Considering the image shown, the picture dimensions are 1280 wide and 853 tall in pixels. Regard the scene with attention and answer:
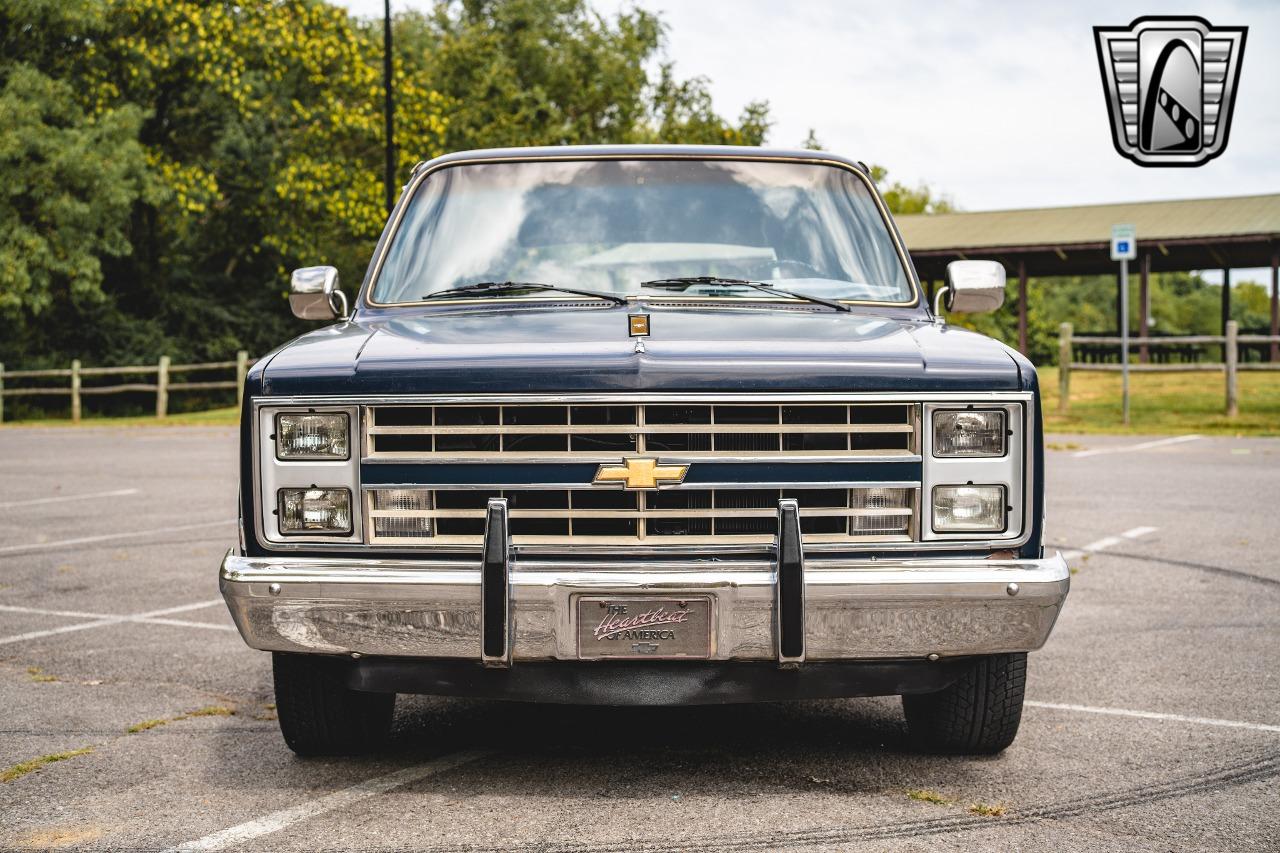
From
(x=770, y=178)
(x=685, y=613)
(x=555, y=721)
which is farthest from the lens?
(x=770, y=178)

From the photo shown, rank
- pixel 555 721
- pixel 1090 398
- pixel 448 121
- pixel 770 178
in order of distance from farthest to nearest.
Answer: pixel 448 121 < pixel 1090 398 < pixel 770 178 < pixel 555 721

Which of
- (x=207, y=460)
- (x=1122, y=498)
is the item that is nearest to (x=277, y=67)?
(x=207, y=460)

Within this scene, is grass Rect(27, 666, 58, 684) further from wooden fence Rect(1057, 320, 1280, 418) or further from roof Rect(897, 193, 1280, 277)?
roof Rect(897, 193, 1280, 277)

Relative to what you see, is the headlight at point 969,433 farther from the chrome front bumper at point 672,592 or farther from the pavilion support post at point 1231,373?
the pavilion support post at point 1231,373

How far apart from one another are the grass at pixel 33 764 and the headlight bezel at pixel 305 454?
129 cm

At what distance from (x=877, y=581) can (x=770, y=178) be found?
214cm

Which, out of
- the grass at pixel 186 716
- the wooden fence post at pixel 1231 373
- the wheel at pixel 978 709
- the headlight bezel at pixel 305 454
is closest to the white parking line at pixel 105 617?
the grass at pixel 186 716

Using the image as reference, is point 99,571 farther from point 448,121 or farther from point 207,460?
point 448,121

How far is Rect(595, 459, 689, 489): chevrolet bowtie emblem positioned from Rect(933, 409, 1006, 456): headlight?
2.30 feet

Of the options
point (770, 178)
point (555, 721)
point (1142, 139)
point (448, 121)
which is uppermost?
point (448, 121)

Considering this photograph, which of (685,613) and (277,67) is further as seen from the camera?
(277,67)

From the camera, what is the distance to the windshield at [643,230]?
202 inches

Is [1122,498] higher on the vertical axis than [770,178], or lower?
lower

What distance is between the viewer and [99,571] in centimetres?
857
